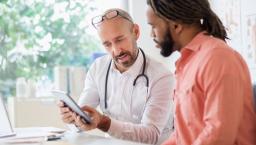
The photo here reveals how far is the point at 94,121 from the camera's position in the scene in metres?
1.90

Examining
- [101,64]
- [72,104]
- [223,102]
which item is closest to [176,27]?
[223,102]

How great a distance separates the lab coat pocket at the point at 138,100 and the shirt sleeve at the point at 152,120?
0.04m

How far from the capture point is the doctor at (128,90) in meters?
1.95

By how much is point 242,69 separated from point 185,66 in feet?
0.68

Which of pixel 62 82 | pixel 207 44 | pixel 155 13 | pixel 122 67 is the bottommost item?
pixel 62 82

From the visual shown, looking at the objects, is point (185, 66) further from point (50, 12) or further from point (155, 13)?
point (50, 12)

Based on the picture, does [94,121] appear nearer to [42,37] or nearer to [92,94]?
[92,94]

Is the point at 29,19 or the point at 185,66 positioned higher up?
the point at 29,19

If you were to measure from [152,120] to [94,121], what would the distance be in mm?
280

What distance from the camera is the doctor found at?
1.95m

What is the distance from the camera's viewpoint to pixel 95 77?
2.28 metres

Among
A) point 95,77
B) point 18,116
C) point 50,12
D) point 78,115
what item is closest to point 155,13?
point 78,115

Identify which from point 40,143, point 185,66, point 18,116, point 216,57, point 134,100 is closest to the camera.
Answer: point 216,57

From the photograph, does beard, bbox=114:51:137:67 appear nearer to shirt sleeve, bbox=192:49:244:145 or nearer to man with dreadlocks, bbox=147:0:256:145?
man with dreadlocks, bbox=147:0:256:145
